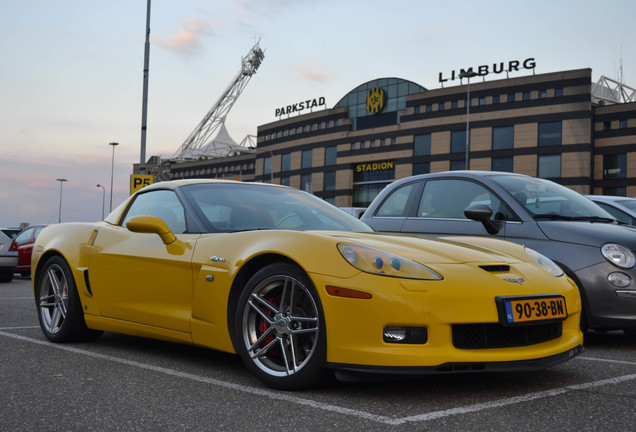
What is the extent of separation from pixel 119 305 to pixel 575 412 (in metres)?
3.03

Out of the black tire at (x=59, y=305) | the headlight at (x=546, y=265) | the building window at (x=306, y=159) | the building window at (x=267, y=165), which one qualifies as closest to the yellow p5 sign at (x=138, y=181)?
the black tire at (x=59, y=305)

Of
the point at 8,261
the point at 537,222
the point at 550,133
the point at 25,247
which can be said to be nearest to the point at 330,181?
the point at 550,133

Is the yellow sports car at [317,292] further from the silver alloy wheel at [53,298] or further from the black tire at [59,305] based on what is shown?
the silver alloy wheel at [53,298]

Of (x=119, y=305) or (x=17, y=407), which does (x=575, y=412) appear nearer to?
(x=17, y=407)

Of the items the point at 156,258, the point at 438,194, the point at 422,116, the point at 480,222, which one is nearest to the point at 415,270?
the point at 156,258

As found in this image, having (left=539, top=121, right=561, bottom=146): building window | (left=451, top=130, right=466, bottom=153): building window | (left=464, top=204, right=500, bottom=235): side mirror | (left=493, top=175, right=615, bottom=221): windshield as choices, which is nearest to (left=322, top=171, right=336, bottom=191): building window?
(left=451, top=130, right=466, bottom=153): building window

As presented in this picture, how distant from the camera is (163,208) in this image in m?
4.66

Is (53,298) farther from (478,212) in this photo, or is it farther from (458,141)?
(458,141)

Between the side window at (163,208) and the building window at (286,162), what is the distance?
2774 inches

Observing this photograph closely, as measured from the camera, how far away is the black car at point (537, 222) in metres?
5.07

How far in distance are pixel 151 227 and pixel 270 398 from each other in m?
1.49

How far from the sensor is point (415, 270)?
323cm

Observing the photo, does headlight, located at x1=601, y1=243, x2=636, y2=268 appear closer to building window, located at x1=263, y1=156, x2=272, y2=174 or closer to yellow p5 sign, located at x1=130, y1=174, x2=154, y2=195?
yellow p5 sign, located at x1=130, y1=174, x2=154, y2=195

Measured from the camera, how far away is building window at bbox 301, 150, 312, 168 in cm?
7262
